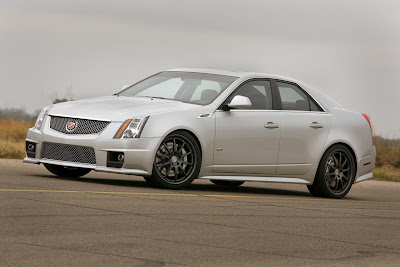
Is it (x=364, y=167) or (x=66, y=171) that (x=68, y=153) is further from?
(x=364, y=167)

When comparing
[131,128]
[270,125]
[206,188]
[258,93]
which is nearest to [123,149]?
[131,128]

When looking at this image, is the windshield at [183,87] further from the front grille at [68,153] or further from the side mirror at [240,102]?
the front grille at [68,153]

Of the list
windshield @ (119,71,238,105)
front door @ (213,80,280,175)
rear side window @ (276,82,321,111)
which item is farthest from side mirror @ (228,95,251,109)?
rear side window @ (276,82,321,111)

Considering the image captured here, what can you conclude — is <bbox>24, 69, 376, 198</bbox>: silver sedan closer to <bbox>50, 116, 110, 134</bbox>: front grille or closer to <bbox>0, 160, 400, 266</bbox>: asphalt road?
<bbox>50, 116, 110, 134</bbox>: front grille

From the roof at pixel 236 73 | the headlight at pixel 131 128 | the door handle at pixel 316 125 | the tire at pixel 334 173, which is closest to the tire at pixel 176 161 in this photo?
the headlight at pixel 131 128

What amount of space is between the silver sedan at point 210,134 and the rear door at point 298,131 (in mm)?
14

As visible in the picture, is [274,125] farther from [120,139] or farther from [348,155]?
[120,139]

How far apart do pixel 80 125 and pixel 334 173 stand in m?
4.08

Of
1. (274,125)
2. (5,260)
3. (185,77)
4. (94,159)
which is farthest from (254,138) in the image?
(5,260)

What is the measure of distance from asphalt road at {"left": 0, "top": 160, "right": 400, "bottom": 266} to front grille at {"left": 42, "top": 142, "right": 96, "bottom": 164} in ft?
1.01

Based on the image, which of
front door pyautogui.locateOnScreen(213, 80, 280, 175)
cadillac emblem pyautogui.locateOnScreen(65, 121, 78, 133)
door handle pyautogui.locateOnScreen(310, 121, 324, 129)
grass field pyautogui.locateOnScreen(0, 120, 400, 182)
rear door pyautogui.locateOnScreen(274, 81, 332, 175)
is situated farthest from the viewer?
grass field pyautogui.locateOnScreen(0, 120, 400, 182)

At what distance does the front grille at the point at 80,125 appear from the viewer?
472 inches

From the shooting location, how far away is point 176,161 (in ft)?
39.8

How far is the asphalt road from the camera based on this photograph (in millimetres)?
6953
